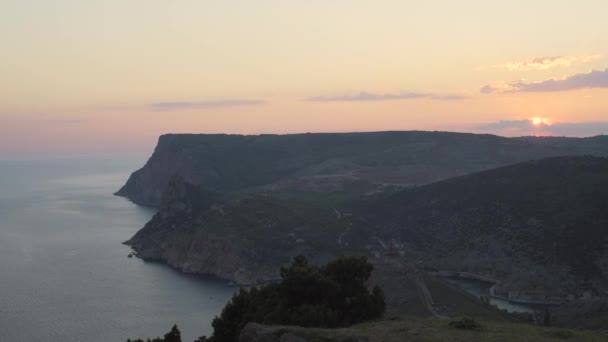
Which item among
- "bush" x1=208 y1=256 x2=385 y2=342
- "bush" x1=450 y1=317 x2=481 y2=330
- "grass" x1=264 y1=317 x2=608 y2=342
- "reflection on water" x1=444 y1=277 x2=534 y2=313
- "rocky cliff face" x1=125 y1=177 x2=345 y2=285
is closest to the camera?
"grass" x1=264 y1=317 x2=608 y2=342

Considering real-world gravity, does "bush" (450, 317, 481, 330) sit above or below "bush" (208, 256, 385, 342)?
above

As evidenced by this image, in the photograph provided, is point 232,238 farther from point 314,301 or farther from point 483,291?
point 314,301

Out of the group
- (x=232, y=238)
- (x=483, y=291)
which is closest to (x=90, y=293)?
(x=232, y=238)

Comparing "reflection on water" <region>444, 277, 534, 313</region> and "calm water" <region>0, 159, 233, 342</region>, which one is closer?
"calm water" <region>0, 159, 233, 342</region>

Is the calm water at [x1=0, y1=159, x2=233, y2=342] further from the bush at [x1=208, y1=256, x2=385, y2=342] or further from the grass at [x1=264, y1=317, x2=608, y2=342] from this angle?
the grass at [x1=264, y1=317, x2=608, y2=342]

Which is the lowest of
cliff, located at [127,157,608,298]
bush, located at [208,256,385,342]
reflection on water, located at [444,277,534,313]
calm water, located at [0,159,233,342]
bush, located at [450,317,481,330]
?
calm water, located at [0,159,233,342]

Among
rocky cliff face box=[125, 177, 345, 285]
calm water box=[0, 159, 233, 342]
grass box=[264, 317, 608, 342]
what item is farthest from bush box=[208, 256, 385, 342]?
rocky cliff face box=[125, 177, 345, 285]

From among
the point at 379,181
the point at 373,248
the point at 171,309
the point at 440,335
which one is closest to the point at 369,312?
the point at 440,335
